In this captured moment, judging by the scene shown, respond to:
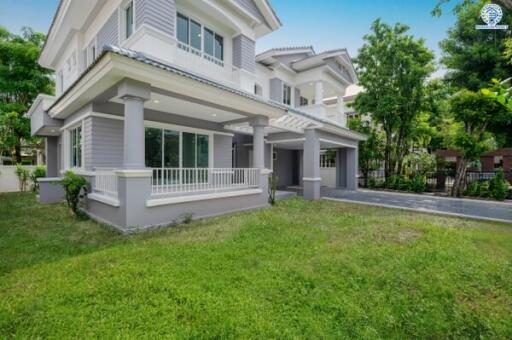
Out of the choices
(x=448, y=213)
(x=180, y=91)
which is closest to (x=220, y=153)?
(x=180, y=91)

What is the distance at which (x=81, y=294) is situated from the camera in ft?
8.96

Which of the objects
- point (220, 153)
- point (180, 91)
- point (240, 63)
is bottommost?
point (220, 153)

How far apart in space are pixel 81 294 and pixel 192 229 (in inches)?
114

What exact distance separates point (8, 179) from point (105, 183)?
12.8 metres

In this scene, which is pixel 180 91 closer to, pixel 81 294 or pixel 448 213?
pixel 81 294

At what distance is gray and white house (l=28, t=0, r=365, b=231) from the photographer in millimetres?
5254

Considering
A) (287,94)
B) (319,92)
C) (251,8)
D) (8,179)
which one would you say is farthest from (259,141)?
(8,179)

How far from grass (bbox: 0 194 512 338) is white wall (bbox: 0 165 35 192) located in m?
11.9

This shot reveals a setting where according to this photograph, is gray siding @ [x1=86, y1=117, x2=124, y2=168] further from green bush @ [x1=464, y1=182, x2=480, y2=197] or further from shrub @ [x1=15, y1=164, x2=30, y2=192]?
green bush @ [x1=464, y1=182, x2=480, y2=197]

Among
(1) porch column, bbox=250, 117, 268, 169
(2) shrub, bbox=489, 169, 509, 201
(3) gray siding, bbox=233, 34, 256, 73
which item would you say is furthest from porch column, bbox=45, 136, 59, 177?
(2) shrub, bbox=489, 169, 509, 201

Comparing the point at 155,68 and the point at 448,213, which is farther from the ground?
the point at 155,68

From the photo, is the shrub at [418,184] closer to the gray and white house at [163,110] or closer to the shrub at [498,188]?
the shrub at [498,188]

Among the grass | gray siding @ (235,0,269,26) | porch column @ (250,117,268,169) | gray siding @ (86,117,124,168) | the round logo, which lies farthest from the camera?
gray siding @ (235,0,269,26)

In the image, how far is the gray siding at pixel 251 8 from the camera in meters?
9.21
